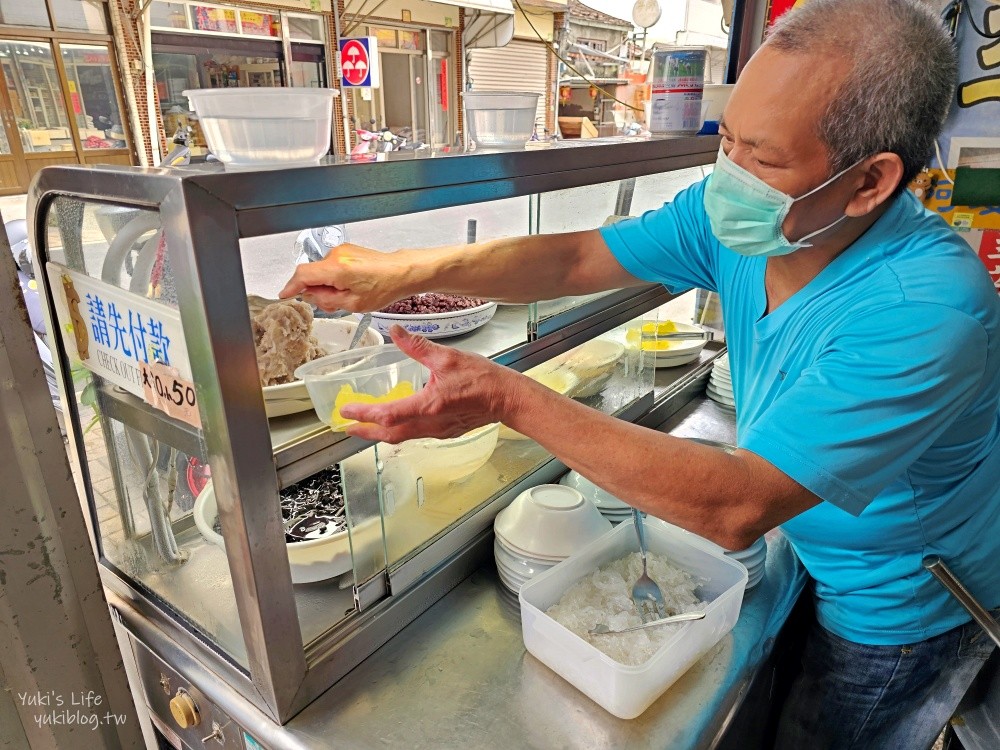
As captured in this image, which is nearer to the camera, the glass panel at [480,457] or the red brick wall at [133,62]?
the glass panel at [480,457]

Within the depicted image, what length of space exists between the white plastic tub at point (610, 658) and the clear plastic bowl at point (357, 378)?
0.49 m

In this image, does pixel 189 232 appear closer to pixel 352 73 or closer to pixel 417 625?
pixel 417 625

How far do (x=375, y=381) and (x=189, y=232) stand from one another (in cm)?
43

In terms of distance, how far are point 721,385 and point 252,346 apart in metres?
2.00

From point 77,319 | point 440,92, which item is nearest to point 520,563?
point 77,319

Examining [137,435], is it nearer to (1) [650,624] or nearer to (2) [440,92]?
(1) [650,624]

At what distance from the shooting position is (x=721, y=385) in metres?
2.48

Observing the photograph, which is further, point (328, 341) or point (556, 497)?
point (556, 497)

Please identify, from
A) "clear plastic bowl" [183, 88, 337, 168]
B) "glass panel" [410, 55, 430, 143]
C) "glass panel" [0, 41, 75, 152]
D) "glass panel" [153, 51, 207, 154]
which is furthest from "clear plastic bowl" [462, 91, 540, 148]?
"glass panel" [410, 55, 430, 143]

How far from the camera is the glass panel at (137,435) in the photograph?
0.96m

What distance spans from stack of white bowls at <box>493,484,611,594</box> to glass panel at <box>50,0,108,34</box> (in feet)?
28.7

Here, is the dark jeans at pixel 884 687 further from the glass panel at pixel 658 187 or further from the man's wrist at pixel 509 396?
the glass panel at pixel 658 187

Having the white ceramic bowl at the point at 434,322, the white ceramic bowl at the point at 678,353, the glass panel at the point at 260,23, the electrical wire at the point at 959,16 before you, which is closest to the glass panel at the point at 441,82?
the glass panel at the point at 260,23

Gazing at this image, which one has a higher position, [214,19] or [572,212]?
[214,19]
